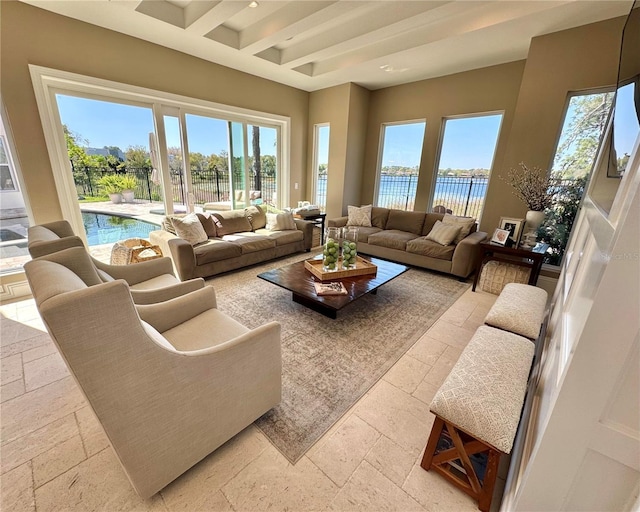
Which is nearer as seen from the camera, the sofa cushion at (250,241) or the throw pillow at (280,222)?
the sofa cushion at (250,241)

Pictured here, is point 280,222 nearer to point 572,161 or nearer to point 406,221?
point 406,221

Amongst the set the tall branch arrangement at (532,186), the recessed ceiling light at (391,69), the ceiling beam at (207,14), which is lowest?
the tall branch arrangement at (532,186)

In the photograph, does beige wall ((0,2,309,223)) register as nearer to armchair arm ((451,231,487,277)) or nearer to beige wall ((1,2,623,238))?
beige wall ((1,2,623,238))

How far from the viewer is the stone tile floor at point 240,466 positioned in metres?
1.17

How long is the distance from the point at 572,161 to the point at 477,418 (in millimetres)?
3637

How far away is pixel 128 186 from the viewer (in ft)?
12.1

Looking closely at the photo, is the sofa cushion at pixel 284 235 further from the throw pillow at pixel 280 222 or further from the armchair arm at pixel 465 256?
the armchair arm at pixel 465 256

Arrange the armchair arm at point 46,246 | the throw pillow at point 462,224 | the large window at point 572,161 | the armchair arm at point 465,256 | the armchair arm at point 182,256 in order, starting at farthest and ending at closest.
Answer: the throw pillow at point 462,224
the armchair arm at point 465,256
the armchair arm at point 182,256
the large window at point 572,161
the armchair arm at point 46,246

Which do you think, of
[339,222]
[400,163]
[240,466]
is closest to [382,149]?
[400,163]

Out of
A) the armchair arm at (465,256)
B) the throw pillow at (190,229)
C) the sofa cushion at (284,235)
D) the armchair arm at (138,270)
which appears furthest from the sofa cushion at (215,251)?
the armchair arm at (465,256)

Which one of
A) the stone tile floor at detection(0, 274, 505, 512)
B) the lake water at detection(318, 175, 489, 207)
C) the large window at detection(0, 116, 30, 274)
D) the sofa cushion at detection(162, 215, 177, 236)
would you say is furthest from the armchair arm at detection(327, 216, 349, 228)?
the large window at detection(0, 116, 30, 274)

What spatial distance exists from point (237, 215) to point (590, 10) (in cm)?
459

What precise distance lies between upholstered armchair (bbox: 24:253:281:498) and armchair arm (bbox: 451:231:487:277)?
2967 mm

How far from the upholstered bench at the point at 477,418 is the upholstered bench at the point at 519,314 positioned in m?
0.40
